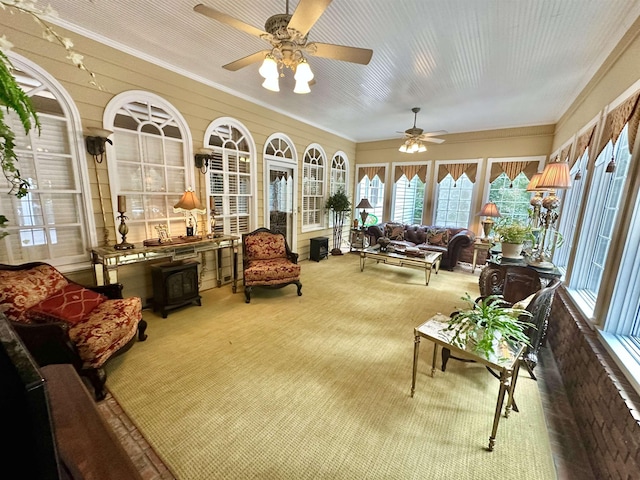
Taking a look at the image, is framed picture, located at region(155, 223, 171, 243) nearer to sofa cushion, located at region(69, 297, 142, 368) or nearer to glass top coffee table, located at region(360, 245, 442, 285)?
sofa cushion, located at region(69, 297, 142, 368)

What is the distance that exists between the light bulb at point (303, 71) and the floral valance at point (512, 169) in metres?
5.34

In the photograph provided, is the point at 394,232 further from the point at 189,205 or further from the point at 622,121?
the point at 189,205

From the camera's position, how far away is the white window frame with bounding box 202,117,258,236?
3902 millimetres

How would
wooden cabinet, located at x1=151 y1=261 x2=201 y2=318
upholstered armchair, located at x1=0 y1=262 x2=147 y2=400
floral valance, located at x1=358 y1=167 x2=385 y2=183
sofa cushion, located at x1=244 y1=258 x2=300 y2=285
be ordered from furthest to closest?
floral valance, located at x1=358 y1=167 x2=385 y2=183 < sofa cushion, located at x1=244 y1=258 x2=300 y2=285 < wooden cabinet, located at x1=151 y1=261 x2=201 y2=318 < upholstered armchair, located at x1=0 y1=262 x2=147 y2=400

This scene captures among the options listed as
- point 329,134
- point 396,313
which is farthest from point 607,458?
point 329,134

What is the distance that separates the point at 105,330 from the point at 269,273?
1.92 metres

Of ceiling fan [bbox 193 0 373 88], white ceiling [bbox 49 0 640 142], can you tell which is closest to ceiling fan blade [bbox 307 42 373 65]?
ceiling fan [bbox 193 0 373 88]

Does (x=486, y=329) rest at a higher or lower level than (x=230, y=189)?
lower

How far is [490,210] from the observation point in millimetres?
5371

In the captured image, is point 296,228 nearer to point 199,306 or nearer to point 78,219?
point 199,306

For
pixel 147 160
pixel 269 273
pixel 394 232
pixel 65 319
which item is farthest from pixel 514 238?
pixel 147 160

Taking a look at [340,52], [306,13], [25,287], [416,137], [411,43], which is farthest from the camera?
[416,137]

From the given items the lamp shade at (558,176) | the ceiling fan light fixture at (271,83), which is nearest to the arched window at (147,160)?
the ceiling fan light fixture at (271,83)

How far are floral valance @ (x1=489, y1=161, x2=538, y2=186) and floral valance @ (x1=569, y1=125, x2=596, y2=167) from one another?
6.81ft
